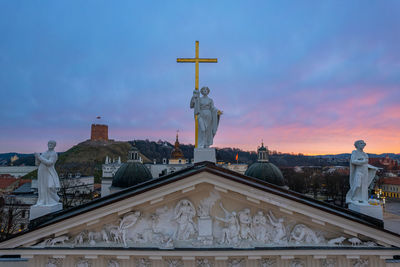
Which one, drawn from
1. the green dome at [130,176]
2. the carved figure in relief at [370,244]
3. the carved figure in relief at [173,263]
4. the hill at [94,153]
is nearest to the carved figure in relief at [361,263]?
the carved figure in relief at [370,244]

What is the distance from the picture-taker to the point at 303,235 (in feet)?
23.0

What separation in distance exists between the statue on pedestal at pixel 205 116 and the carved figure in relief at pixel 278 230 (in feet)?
11.1

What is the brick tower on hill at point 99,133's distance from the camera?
629 feet

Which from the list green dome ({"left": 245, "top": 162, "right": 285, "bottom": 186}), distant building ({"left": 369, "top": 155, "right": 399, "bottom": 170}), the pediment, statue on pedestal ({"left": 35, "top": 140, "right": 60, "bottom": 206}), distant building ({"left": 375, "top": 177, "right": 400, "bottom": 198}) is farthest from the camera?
distant building ({"left": 369, "top": 155, "right": 399, "bottom": 170})

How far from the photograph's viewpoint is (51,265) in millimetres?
7293

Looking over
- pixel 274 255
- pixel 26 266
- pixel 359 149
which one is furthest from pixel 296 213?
pixel 26 266

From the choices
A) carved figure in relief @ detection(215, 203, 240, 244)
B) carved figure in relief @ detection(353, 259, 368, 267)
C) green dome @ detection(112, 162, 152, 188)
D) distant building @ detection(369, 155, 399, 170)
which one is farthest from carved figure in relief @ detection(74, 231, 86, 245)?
distant building @ detection(369, 155, 399, 170)

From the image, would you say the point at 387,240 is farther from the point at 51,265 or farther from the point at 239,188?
the point at 51,265

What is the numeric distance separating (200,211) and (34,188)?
5425 cm

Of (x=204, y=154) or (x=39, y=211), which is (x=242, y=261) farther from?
(x=39, y=211)

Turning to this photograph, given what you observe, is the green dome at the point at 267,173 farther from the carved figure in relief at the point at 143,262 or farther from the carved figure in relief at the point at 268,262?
the carved figure in relief at the point at 143,262

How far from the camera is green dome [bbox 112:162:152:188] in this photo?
27625 mm

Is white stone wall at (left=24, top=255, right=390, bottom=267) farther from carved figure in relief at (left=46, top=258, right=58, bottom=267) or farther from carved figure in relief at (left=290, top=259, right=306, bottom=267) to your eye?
carved figure in relief at (left=46, top=258, right=58, bottom=267)

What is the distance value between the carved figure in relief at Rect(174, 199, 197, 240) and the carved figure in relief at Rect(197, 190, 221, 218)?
193 millimetres
